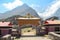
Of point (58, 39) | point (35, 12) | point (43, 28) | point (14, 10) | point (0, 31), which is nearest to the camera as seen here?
point (58, 39)

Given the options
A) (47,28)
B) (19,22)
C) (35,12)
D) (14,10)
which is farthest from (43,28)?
(14,10)

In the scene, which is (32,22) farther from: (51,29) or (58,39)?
(58,39)

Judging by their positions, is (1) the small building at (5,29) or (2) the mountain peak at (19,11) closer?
(1) the small building at (5,29)

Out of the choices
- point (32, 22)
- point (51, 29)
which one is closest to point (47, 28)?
point (51, 29)

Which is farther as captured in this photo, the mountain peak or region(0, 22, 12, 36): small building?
the mountain peak

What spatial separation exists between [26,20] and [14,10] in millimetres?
19582

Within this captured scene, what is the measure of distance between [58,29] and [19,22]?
6071 mm

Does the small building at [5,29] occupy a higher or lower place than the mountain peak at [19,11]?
lower

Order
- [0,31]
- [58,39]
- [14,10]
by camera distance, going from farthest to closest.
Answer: [14,10], [0,31], [58,39]

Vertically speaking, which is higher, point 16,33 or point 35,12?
point 35,12

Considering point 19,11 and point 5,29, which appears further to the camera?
point 19,11

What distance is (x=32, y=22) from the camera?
31375mm

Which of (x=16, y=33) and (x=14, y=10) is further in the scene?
(x=14, y=10)

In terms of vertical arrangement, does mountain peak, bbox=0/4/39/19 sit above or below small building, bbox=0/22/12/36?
above
